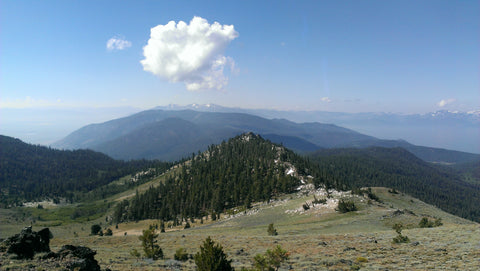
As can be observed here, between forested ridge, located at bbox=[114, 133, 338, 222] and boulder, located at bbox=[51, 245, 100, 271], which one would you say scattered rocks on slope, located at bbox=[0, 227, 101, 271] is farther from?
forested ridge, located at bbox=[114, 133, 338, 222]

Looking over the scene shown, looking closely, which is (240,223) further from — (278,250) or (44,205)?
(44,205)

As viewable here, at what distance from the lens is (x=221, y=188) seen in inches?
4213

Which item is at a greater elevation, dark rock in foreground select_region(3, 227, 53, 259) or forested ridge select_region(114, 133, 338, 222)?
dark rock in foreground select_region(3, 227, 53, 259)

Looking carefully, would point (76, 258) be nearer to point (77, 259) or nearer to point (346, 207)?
point (77, 259)

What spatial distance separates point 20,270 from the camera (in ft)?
56.1

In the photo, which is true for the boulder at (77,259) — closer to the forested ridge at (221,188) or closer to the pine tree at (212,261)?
the pine tree at (212,261)

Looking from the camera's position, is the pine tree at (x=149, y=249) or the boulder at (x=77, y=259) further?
the pine tree at (x=149, y=249)

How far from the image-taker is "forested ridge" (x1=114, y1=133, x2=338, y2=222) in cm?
9744

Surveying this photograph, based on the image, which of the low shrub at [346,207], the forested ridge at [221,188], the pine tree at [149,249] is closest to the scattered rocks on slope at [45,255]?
the pine tree at [149,249]

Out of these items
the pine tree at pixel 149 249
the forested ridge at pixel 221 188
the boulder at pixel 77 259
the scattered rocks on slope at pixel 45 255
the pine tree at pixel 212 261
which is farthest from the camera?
the forested ridge at pixel 221 188

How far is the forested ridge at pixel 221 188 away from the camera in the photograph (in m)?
97.4

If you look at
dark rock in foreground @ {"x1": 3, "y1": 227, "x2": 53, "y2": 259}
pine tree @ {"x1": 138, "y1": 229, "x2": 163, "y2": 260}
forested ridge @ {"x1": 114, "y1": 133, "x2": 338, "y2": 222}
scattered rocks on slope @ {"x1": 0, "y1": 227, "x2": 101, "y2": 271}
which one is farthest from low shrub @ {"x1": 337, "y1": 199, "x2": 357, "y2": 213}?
dark rock in foreground @ {"x1": 3, "y1": 227, "x2": 53, "y2": 259}

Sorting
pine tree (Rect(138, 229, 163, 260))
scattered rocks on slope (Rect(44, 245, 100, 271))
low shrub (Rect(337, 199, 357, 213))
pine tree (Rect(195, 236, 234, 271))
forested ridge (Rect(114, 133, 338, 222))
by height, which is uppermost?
pine tree (Rect(195, 236, 234, 271))

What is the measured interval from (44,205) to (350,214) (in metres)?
252
